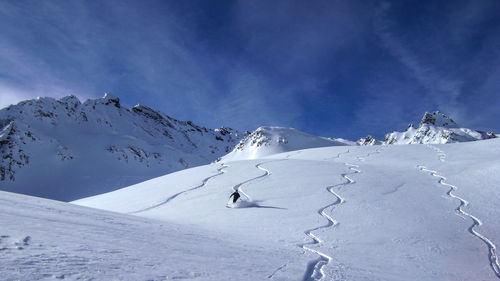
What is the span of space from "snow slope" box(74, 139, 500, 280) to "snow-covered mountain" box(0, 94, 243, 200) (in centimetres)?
4734

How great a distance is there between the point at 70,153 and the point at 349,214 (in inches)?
2872

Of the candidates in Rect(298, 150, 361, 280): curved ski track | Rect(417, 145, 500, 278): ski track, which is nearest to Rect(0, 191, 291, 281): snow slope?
Rect(298, 150, 361, 280): curved ski track

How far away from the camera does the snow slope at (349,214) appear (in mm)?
6711

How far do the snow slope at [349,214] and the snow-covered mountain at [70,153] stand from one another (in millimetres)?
47338

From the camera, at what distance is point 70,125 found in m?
85.2

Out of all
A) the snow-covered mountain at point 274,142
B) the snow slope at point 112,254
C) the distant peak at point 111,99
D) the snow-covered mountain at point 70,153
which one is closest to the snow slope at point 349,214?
the snow slope at point 112,254

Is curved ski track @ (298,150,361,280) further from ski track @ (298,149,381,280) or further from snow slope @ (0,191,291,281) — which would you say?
snow slope @ (0,191,291,281)

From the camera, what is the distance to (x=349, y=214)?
11055 mm

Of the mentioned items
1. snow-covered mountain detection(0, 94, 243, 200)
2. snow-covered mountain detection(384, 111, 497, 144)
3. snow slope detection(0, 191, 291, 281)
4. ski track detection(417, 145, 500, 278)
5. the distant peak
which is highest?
snow-covered mountain detection(384, 111, 497, 144)

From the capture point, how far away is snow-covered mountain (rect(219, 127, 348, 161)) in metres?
71.9

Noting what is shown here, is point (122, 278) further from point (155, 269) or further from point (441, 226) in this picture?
point (441, 226)

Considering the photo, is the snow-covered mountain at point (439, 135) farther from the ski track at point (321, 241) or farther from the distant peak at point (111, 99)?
the ski track at point (321, 241)

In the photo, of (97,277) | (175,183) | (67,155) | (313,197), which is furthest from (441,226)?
(67,155)

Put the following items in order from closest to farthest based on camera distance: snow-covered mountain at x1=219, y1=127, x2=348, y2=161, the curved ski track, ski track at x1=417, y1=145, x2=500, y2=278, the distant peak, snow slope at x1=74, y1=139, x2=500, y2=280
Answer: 1. the curved ski track
2. snow slope at x1=74, y1=139, x2=500, y2=280
3. ski track at x1=417, y1=145, x2=500, y2=278
4. snow-covered mountain at x1=219, y1=127, x2=348, y2=161
5. the distant peak
